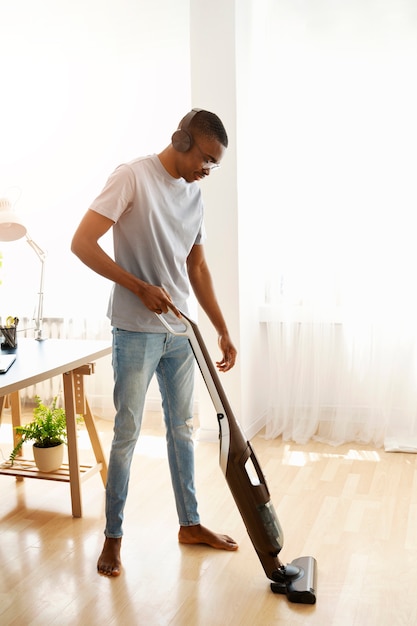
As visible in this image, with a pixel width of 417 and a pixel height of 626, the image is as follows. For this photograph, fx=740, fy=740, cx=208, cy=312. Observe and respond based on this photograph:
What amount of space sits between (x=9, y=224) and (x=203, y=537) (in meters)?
1.42

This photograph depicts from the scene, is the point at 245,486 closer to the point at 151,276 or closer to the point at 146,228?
the point at 151,276

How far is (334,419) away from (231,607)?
71.9 inches

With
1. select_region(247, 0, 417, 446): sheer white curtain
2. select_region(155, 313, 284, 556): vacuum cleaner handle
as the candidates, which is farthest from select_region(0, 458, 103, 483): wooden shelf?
select_region(247, 0, 417, 446): sheer white curtain

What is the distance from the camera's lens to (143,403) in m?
2.34

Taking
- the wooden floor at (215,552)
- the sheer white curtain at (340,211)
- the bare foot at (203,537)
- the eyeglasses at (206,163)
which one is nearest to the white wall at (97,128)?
the sheer white curtain at (340,211)

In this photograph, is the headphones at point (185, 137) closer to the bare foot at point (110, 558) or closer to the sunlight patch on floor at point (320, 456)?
the bare foot at point (110, 558)

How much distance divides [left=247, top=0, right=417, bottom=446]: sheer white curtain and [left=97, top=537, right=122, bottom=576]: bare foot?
1.57 meters

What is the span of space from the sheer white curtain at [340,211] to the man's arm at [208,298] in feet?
4.42

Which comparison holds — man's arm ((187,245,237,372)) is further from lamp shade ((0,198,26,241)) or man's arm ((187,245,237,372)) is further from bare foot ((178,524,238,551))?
lamp shade ((0,198,26,241))

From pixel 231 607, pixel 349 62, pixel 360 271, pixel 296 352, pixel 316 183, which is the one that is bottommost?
pixel 231 607

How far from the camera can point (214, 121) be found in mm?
2170

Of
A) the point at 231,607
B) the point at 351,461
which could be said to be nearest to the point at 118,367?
the point at 231,607

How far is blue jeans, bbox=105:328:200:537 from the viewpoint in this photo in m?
2.26

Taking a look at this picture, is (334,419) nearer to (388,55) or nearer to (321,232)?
(321,232)
